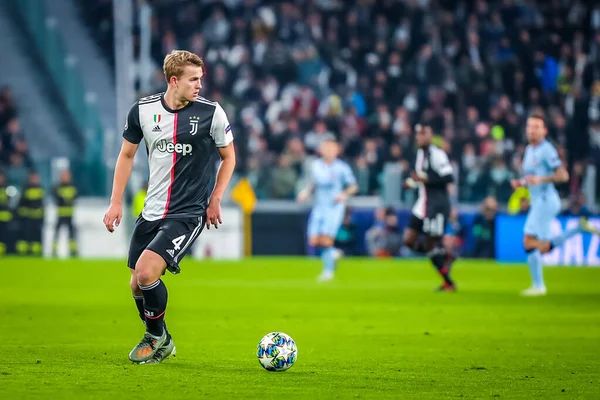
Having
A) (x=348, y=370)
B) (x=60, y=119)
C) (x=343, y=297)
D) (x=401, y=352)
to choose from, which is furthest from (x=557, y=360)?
(x=60, y=119)

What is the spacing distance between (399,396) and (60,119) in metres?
24.4

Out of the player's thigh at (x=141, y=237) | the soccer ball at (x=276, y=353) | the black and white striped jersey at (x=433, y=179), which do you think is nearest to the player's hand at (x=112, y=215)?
the player's thigh at (x=141, y=237)

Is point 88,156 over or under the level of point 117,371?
over

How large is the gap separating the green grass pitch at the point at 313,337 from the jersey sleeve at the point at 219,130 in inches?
65.1

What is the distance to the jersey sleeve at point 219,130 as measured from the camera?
8508 millimetres

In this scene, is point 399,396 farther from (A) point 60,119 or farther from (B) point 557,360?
(A) point 60,119

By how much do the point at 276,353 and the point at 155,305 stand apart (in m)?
0.95

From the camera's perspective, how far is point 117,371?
803 cm

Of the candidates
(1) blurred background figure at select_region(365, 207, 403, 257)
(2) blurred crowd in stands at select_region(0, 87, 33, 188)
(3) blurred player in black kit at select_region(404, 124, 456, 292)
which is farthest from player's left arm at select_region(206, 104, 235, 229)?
(2) blurred crowd in stands at select_region(0, 87, 33, 188)

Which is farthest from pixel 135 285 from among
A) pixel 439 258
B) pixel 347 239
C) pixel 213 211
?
pixel 347 239

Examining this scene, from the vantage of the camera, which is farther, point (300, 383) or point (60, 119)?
point (60, 119)

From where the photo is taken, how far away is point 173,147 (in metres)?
8.45

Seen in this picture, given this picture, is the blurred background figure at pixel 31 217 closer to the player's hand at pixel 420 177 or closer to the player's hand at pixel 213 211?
the player's hand at pixel 420 177

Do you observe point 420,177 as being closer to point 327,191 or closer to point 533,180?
point 533,180
